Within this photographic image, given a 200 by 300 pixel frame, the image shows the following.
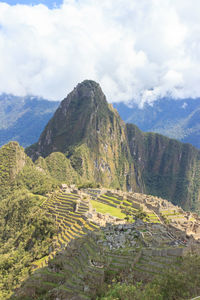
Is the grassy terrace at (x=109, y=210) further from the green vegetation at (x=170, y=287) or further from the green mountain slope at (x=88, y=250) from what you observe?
the green vegetation at (x=170, y=287)

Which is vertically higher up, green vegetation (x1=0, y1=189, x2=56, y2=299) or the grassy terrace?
the grassy terrace

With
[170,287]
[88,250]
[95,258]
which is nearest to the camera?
[170,287]

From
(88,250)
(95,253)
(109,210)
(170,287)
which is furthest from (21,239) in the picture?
(170,287)

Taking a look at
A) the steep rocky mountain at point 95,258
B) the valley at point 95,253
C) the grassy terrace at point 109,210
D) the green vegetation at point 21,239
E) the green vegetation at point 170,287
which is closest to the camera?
the green vegetation at point 170,287

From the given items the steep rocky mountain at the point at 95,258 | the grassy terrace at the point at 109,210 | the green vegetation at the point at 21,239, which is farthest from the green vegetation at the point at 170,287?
the grassy terrace at the point at 109,210

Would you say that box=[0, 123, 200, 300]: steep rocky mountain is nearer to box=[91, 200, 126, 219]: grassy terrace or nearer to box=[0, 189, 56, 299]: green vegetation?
box=[0, 189, 56, 299]: green vegetation

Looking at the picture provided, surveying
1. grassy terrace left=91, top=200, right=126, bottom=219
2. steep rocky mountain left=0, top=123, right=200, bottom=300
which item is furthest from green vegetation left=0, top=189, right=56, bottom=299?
grassy terrace left=91, top=200, right=126, bottom=219

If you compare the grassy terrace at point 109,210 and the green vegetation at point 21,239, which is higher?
the grassy terrace at point 109,210

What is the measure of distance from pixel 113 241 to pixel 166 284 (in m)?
9.03

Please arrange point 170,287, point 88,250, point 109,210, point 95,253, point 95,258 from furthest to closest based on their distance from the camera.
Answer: point 109,210 < point 88,250 < point 95,253 < point 95,258 < point 170,287

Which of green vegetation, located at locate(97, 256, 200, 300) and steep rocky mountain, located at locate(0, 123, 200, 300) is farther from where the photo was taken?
steep rocky mountain, located at locate(0, 123, 200, 300)

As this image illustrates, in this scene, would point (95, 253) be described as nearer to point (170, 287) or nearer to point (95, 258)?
point (95, 258)

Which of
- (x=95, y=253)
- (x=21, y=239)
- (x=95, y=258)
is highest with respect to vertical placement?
(x=95, y=253)

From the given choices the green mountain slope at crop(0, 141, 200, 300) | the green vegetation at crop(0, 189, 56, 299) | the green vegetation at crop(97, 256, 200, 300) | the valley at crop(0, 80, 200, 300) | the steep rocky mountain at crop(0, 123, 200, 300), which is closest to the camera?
the green vegetation at crop(97, 256, 200, 300)
